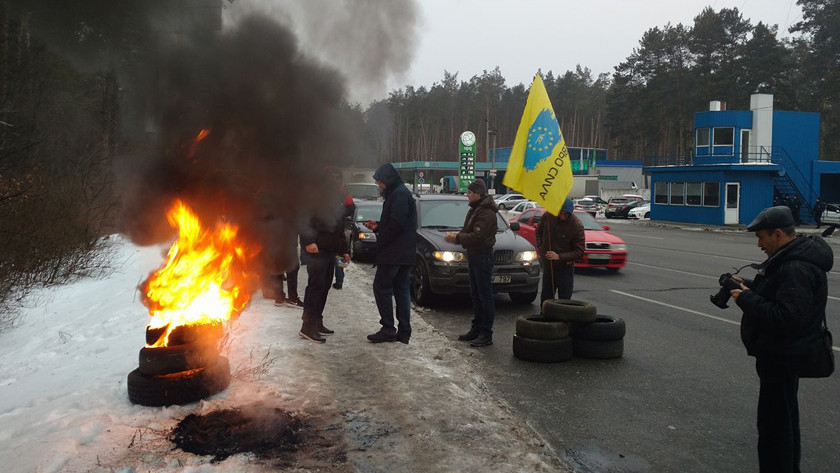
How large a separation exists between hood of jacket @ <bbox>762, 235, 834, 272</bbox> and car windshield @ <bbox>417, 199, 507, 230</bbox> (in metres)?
6.87

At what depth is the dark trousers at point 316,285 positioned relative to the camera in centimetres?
667

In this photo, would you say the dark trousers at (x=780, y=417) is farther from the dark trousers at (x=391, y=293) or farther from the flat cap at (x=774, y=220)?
the dark trousers at (x=391, y=293)

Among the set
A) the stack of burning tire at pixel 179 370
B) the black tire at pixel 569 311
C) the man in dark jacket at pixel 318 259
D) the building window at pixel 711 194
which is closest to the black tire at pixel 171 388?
the stack of burning tire at pixel 179 370

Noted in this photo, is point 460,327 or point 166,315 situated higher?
point 166,315

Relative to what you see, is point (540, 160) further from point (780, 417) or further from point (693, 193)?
point (693, 193)

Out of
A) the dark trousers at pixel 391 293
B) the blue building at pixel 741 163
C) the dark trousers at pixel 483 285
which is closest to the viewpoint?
the dark trousers at pixel 391 293

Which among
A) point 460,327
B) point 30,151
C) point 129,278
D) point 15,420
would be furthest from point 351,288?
point 15,420

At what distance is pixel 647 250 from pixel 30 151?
57.2 ft

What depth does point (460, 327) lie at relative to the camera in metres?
8.16

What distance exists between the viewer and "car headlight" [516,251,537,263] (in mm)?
9273

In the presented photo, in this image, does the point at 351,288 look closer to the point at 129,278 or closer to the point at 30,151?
the point at 129,278

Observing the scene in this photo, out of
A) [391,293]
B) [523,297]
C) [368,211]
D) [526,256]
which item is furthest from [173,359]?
[368,211]

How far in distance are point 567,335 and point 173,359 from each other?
4090 mm

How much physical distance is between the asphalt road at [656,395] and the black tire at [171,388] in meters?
2.53
